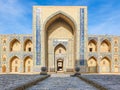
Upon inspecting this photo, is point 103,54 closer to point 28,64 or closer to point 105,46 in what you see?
point 105,46

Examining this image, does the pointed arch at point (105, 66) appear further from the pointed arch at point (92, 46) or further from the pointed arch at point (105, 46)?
the pointed arch at point (92, 46)

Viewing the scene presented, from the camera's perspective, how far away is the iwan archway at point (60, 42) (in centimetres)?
2861

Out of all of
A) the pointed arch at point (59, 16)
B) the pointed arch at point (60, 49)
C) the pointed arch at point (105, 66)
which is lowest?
the pointed arch at point (105, 66)

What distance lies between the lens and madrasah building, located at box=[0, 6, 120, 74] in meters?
26.7

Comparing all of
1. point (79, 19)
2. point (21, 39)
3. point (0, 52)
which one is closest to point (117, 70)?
point (79, 19)

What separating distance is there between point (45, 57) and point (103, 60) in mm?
9610

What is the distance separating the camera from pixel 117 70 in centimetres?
3020

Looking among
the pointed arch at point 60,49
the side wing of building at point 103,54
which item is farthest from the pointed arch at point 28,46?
the side wing of building at point 103,54

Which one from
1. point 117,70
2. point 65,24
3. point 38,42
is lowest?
point 117,70

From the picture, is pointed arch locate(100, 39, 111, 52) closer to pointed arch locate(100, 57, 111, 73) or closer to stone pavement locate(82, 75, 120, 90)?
pointed arch locate(100, 57, 111, 73)

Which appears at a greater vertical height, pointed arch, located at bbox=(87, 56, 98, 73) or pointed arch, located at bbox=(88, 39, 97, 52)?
pointed arch, located at bbox=(88, 39, 97, 52)

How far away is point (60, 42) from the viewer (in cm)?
2883

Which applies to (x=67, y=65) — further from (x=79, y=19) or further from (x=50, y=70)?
(x=79, y=19)

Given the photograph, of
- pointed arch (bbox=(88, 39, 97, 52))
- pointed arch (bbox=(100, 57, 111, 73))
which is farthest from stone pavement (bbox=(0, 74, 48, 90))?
pointed arch (bbox=(100, 57, 111, 73))
